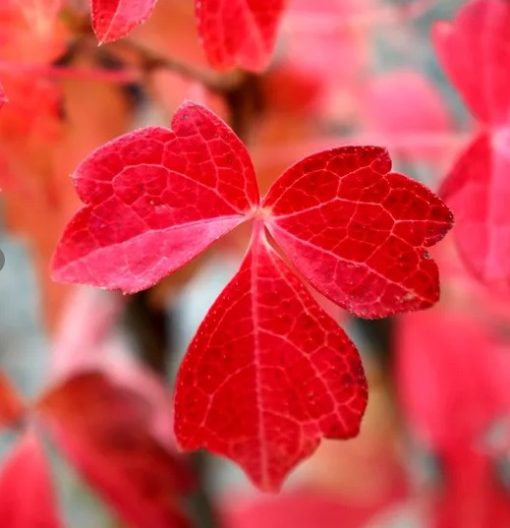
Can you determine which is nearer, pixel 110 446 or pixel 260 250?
pixel 260 250

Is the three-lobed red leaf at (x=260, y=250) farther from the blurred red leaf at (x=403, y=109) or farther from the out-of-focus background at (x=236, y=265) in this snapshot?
the blurred red leaf at (x=403, y=109)

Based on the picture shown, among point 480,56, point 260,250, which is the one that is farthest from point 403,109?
point 260,250

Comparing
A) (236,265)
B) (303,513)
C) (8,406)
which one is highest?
(8,406)

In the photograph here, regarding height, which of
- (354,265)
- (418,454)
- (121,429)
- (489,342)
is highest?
(354,265)

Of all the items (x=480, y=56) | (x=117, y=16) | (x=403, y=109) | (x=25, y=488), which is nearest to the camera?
(x=117, y=16)

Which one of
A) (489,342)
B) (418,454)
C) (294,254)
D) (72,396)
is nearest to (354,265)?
(294,254)

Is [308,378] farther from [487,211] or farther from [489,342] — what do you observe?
[489,342]

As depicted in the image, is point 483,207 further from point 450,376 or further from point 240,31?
point 450,376
